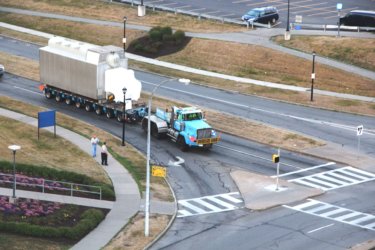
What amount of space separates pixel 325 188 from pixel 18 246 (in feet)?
70.2

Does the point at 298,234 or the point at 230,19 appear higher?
the point at 230,19

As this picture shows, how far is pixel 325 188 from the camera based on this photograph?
182ft

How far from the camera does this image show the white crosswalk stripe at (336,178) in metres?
56.1

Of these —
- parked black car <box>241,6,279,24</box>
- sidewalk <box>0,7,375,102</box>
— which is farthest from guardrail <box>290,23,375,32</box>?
parked black car <box>241,6,279,24</box>

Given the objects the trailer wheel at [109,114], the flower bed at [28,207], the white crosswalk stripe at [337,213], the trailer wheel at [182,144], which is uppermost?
the trailer wheel at [109,114]

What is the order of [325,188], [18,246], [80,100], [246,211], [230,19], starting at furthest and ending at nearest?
1. [230,19]
2. [80,100]
3. [325,188]
4. [246,211]
5. [18,246]

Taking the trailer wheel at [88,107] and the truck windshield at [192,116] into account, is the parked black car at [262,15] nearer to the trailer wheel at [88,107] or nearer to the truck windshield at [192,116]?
the trailer wheel at [88,107]

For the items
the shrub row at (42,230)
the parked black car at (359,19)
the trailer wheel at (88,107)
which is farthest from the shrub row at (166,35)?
the shrub row at (42,230)

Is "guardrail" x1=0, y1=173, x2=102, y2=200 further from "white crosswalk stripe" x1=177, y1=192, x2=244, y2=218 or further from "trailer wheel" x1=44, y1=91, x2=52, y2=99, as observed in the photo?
"trailer wheel" x1=44, y1=91, x2=52, y2=99

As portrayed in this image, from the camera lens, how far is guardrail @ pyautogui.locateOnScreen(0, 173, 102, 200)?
51.8 metres

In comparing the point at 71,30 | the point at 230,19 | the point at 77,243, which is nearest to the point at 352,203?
the point at 77,243

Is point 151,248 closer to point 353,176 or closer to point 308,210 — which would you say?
A: point 308,210

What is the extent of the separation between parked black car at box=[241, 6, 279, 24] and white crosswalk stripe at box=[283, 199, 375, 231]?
4896 centimetres

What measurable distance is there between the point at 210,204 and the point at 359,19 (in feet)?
157
